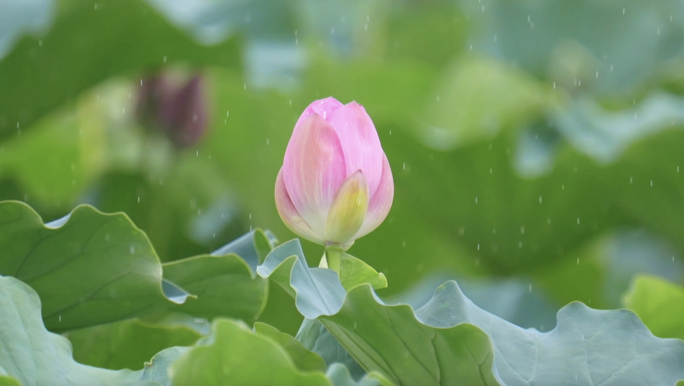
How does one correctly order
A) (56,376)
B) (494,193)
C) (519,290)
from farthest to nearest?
(494,193) < (519,290) < (56,376)

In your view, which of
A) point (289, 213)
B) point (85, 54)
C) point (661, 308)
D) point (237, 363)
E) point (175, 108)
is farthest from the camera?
point (175, 108)

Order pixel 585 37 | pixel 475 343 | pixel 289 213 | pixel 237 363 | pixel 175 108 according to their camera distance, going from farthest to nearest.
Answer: pixel 585 37 → pixel 175 108 → pixel 289 213 → pixel 475 343 → pixel 237 363

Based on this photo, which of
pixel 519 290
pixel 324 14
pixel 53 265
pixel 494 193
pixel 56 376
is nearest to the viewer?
pixel 56 376

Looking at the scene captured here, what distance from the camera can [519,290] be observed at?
1501 millimetres

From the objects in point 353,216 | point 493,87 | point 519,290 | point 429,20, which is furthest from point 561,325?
point 429,20

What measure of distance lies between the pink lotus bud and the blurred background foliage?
0.75m

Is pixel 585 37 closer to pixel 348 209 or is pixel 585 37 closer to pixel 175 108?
pixel 175 108

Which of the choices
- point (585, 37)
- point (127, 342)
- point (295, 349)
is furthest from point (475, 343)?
point (585, 37)

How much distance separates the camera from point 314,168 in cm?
66

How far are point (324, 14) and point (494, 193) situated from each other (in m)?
2.07

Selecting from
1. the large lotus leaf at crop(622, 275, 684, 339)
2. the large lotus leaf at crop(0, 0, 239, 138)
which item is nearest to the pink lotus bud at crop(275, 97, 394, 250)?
the large lotus leaf at crop(622, 275, 684, 339)

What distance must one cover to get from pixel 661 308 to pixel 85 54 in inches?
40.9

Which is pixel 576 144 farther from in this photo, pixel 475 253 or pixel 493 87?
pixel 493 87

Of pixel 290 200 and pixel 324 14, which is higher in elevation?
pixel 290 200
